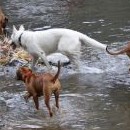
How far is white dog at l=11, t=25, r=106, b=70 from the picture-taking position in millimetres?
11289

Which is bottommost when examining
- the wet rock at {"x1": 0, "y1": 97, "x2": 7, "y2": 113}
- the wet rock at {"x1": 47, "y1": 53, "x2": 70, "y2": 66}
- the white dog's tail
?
the wet rock at {"x1": 47, "y1": 53, "x2": 70, "y2": 66}

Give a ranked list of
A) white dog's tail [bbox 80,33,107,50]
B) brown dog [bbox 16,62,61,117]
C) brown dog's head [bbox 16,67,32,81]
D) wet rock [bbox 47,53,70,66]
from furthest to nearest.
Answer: wet rock [bbox 47,53,70,66] → white dog's tail [bbox 80,33,107,50] → brown dog's head [bbox 16,67,32,81] → brown dog [bbox 16,62,61,117]

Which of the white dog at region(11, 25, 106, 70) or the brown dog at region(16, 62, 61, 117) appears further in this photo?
the white dog at region(11, 25, 106, 70)

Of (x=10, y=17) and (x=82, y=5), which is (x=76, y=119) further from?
(x=82, y=5)

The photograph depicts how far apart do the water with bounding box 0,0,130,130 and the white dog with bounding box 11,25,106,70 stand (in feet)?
2.01

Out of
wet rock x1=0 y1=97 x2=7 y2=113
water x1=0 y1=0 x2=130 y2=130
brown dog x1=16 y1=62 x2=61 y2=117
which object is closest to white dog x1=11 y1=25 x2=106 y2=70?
water x1=0 y1=0 x2=130 y2=130

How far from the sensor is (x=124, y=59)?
40.7ft

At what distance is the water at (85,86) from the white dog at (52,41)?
612 mm

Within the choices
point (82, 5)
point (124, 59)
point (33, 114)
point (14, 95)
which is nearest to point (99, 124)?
point (33, 114)

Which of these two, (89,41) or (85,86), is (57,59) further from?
(85,86)

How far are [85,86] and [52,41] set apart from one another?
1.33m

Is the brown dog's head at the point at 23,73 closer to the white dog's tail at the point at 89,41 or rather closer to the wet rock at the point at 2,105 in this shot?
the wet rock at the point at 2,105

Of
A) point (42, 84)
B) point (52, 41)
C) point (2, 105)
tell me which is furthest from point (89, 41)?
point (42, 84)

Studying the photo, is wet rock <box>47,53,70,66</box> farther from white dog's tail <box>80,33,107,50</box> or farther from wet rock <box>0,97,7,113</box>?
wet rock <box>0,97,7,113</box>
